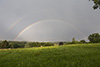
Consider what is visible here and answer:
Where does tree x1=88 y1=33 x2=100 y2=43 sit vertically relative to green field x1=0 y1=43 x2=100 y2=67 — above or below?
above

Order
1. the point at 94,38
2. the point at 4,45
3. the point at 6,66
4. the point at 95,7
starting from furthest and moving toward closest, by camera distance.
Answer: the point at 94,38 → the point at 4,45 → the point at 95,7 → the point at 6,66

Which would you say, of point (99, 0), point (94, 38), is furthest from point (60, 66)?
point (94, 38)

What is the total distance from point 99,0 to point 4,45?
8543cm

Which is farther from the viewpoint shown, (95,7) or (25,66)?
(95,7)

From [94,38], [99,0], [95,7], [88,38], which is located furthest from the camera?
[88,38]

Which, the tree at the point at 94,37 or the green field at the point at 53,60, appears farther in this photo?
the tree at the point at 94,37

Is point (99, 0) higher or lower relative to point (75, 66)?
higher

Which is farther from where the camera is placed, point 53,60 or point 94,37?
point 94,37

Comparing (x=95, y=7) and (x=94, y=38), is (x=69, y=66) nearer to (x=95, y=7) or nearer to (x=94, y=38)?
(x=95, y=7)

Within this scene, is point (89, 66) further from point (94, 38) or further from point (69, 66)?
point (94, 38)

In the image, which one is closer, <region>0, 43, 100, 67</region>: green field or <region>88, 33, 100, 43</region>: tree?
<region>0, 43, 100, 67</region>: green field

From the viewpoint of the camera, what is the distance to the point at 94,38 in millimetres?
86500

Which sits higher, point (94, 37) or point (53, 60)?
point (94, 37)

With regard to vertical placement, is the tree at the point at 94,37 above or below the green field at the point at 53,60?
above
